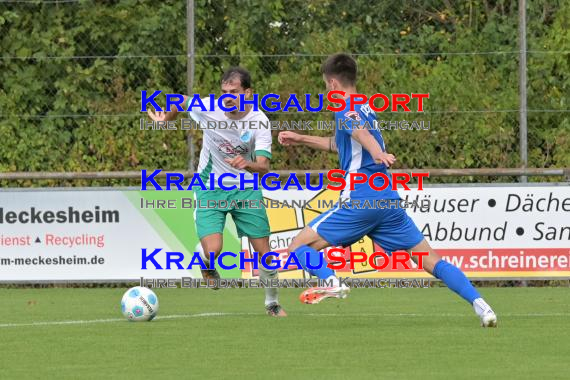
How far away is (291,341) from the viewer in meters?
9.70

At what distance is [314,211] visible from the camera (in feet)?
54.2

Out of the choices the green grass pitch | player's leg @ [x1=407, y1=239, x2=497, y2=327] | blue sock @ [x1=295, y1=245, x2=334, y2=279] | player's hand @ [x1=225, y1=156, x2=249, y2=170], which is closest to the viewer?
the green grass pitch

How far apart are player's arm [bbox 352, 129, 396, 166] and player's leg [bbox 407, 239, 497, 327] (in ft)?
2.92

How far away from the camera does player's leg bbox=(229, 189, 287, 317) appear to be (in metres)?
12.0

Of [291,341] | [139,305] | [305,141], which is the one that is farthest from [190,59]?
[291,341]

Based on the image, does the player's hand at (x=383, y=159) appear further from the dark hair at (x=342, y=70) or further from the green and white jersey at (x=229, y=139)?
the green and white jersey at (x=229, y=139)

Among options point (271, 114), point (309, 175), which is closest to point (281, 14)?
point (271, 114)

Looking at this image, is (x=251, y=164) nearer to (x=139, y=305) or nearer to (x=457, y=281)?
(x=139, y=305)

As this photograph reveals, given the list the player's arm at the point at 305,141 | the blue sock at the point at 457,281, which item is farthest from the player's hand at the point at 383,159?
the blue sock at the point at 457,281

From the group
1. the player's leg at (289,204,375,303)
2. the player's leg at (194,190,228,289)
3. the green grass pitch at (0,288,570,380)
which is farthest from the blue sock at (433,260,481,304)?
the player's leg at (194,190,228,289)

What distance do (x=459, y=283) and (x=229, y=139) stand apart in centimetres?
254

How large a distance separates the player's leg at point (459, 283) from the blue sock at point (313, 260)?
29.8 inches

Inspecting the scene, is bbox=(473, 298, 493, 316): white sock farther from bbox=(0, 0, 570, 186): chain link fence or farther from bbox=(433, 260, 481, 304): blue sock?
bbox=(0, 0, 570, 186): chain link fence

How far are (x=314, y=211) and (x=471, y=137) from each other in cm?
261
